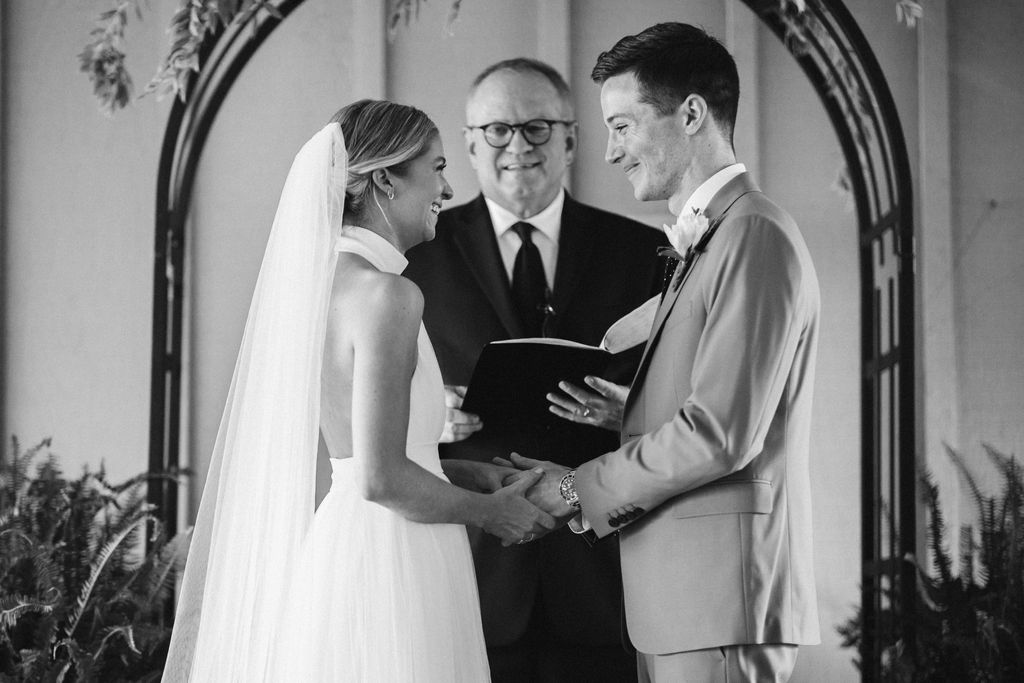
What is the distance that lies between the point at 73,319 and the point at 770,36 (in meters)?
3.13

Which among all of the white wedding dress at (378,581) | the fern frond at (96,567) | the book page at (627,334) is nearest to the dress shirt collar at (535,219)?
the book page at (627,334)

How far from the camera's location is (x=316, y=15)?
4902 millimetres

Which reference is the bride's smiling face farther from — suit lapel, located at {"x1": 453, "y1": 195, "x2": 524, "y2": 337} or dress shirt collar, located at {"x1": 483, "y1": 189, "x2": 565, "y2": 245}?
dress shirt collar, located at {"x1": 483, "y1": 189, "x2": 565, "y2": 245}


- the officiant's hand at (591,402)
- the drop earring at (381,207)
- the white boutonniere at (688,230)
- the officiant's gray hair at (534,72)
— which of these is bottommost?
the officiant's hand at (591,402)

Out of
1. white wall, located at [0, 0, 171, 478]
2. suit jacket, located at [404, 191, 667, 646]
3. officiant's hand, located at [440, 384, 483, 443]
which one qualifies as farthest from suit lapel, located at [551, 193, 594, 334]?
white wall, located at [0, 0, 171, 478]

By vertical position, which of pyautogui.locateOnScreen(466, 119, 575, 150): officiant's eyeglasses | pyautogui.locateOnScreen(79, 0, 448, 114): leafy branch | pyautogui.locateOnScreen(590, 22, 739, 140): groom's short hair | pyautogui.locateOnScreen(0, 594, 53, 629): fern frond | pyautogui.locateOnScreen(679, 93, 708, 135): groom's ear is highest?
pyautogui.locateOnScreen(79, 0, 448, 114): leafy branch

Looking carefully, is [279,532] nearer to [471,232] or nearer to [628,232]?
[471,232]

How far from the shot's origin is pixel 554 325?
3559mm

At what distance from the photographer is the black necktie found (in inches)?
141

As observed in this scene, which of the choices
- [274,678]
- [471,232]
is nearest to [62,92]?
[471,232]

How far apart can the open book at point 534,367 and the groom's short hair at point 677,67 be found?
19.7 inches

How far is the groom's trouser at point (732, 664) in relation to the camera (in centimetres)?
231

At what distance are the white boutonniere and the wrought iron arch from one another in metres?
1.66

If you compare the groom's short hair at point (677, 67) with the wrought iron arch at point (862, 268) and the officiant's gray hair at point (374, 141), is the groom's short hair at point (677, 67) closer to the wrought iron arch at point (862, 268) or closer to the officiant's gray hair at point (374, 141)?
the officiant's gray hair at point (374, 141)
